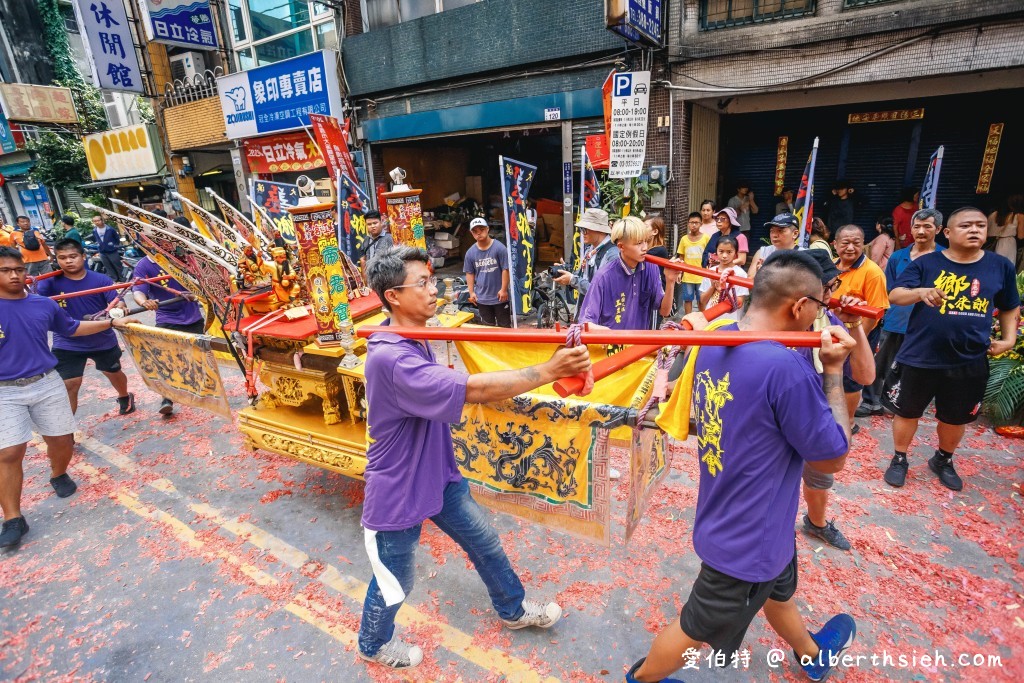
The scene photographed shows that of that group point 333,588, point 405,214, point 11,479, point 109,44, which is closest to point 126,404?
point 11,479

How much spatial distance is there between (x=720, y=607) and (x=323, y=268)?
3.04m

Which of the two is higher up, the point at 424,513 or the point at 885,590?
the point at 424,513

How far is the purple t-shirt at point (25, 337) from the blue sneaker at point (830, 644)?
549cm

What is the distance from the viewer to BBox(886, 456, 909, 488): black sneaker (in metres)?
3.80

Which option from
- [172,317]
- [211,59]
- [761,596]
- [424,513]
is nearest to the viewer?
[761,596]

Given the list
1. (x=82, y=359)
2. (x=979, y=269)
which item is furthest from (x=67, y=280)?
(x=979, y=269)

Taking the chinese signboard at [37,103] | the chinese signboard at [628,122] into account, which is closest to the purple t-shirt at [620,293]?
the chinese signboard at [628,122]

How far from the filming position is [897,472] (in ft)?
12.6

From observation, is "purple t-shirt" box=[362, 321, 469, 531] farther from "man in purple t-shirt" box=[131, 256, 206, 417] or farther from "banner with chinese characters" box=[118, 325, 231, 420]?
"man in purple t-shirt" box=[131, 256, 206, 417]

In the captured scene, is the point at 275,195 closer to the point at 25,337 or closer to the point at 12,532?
the point at 25,337

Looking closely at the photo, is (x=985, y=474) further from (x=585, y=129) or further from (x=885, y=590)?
(x=585, y=129)

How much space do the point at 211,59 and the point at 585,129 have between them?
40.7 ft

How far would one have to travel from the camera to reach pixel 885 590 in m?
2.92

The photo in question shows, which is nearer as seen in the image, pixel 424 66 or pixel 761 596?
pixel 761 596
